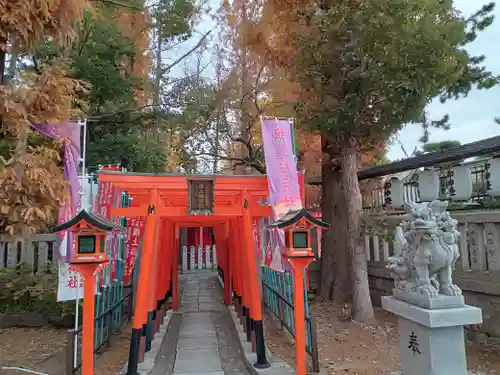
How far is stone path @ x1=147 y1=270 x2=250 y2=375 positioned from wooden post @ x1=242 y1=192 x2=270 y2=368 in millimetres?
518

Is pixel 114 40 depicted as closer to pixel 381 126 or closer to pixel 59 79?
pixel 59 79

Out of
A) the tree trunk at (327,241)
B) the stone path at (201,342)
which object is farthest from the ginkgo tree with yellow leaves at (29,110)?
the tree trunk at (327,241)

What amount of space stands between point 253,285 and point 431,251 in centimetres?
312

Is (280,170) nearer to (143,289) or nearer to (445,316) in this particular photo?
(143,289)

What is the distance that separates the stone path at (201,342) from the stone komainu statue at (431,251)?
136 inches

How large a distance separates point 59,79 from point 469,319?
231 inches

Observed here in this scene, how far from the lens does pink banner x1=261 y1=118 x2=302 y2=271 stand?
22.5ft

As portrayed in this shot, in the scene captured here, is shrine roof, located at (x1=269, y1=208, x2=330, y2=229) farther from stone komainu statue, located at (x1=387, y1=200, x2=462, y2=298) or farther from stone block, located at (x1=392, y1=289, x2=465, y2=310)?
stone block, located at (x1=392, y1=289, x2=465, y2=310)

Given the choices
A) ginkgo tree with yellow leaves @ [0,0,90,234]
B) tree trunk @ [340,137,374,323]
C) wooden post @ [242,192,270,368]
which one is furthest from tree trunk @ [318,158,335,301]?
ginkgo tree with yellow leaves @ [0,0,90,234]

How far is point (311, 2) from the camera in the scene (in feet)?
27.8

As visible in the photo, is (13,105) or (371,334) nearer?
(13,105)

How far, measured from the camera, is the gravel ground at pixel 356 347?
19.8 feet

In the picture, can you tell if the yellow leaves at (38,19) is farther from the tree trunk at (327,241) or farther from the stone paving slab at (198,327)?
the stone paving slab at (198,327)

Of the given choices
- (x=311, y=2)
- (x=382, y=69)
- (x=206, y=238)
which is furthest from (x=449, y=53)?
(x=206, y=238)
